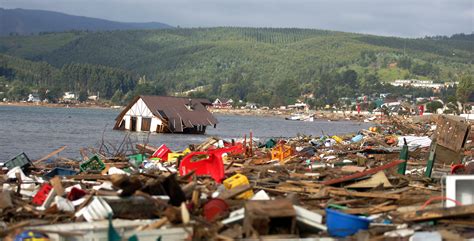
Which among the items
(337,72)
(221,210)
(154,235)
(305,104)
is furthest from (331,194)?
(337,72)

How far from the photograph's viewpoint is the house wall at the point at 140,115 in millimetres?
44688

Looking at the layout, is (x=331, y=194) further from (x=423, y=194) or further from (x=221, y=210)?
(x=221, y=210)

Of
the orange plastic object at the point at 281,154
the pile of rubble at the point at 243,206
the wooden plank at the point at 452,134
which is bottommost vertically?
the orange plastic object at the point at 281,154

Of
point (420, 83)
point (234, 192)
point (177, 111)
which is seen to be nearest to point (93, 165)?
Answer: point (234, 192)

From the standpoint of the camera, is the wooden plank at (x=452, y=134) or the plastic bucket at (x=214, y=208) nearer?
the plastic bucket at (x=214, y=208)

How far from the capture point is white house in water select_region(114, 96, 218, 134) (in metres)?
44.7

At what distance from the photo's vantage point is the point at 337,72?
7598 inches

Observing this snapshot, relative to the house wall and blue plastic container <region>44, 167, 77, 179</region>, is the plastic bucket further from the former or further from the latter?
the house wall

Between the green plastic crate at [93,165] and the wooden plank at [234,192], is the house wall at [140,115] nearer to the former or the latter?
the green plastic crate at [93,165]

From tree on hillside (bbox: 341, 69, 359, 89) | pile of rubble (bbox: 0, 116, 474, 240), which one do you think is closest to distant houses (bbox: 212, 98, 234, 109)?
tree on hillside (bbox: 341, 69, 359, 89)

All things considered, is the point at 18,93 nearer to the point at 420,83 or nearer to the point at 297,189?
the point at 420,83

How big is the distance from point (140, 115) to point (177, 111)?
8.02ft

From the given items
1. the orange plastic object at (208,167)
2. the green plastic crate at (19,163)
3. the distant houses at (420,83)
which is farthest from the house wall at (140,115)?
the distant houses at (420,83)

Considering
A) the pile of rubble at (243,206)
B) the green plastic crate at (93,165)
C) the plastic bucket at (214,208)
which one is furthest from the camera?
the green plastic crate at (93,165)
